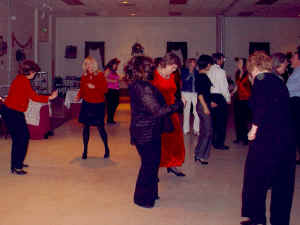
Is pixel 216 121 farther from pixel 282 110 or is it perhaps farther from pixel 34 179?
pixel 282 110

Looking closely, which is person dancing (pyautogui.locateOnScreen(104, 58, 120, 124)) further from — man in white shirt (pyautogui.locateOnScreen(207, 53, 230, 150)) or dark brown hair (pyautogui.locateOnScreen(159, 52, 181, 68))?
dark brown hair (pyautogui.locateOnScreen(159, 52, 181, 68))

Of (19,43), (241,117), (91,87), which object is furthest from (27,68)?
(19,43)

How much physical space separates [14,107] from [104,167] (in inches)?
56.0

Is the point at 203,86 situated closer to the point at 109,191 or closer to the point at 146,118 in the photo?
the point at 146,118

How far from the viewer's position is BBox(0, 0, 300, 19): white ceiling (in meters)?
13.0

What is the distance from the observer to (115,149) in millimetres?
6969

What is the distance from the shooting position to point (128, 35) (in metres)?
16.9

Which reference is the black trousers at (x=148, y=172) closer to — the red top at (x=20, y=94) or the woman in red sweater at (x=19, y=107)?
the woman in red sweater at (x=19, y=107)

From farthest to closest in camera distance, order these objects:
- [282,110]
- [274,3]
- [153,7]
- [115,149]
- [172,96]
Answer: [153,7], [274,3], [115,149], [172,96], [282,110]

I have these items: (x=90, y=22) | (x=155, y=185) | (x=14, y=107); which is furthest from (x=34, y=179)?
(x=90, y=22)

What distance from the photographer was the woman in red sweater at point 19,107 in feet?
16.9

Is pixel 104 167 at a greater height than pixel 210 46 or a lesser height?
lesser

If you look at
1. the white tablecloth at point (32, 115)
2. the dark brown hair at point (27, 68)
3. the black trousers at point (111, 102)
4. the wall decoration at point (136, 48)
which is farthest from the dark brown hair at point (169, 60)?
the wall decoration at point (136, 48)

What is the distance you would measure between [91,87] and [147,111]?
92.9 inches
